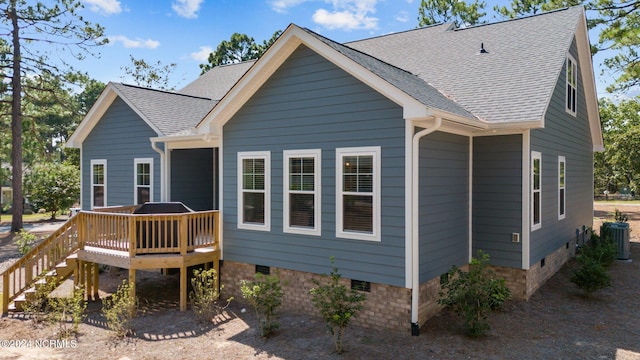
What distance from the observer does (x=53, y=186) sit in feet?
82.0

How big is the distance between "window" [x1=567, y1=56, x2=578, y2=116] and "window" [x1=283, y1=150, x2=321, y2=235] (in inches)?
290

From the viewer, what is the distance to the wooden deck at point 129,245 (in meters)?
8.46

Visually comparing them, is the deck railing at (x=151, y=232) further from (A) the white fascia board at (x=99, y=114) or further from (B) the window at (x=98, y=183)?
(B) the window at (x=98, y=183)

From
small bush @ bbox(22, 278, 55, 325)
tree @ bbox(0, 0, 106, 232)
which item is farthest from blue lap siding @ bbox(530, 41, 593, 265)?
tree @ bbox(0, 0, 106, 232)

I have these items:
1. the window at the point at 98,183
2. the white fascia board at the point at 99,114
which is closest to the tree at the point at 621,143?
the white fascia board at the point at 99,114

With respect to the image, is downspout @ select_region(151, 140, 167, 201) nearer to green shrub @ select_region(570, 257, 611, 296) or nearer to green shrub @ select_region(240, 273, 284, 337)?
green shrub @ select_region(240, 273, 284, 337)

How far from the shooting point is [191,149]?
1205 cm

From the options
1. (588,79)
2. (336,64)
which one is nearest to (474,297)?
(336,64)

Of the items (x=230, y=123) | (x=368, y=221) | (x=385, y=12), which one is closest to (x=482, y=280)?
(x=368, y=221)

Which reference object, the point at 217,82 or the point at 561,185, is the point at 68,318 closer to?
the point at 217,82

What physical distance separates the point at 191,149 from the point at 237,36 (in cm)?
2609

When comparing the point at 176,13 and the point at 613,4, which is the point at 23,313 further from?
the point at 613,4

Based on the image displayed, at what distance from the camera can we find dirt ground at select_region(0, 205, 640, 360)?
6422 millimetres

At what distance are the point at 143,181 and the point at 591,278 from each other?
1133 centimetres
